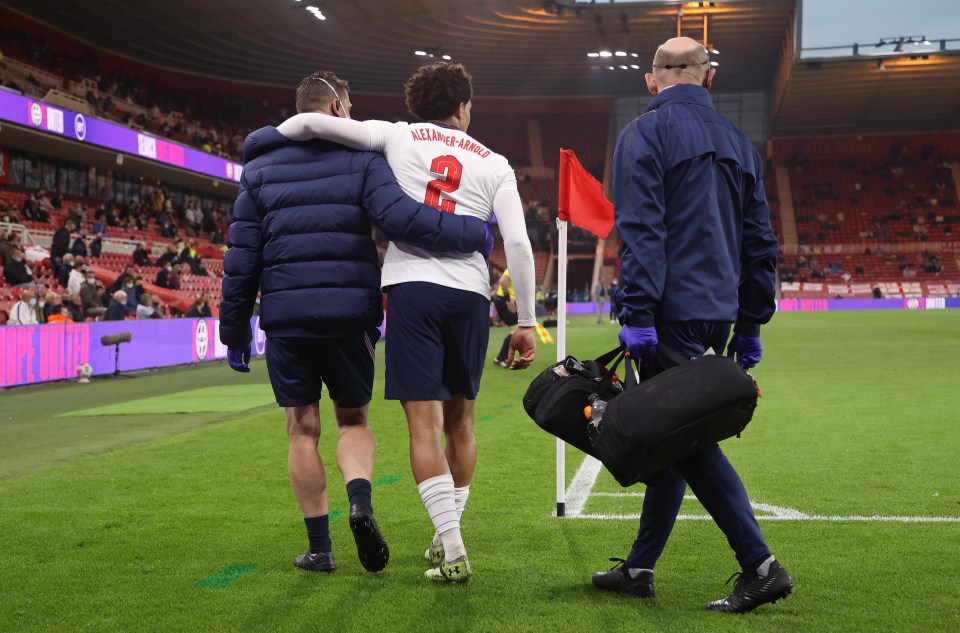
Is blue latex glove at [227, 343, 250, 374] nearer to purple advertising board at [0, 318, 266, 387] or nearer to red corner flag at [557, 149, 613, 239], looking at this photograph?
red corner flag at [557, 149, 613, 239]

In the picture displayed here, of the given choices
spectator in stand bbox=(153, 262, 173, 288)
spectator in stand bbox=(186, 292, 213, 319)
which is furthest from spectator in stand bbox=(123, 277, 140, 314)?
spectator in stand bbox=(153, 262, 173, 288)

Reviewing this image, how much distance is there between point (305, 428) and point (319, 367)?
0.88ft

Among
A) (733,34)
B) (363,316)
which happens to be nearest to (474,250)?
(363,316)

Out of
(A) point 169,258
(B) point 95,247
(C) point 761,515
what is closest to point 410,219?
(C) point 761,515

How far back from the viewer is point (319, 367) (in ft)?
12.7

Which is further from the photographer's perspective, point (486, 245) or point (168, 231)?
point (168, 231)

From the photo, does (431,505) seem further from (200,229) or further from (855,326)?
(200,229)

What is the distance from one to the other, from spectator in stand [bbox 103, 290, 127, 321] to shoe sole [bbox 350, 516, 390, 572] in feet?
45.6

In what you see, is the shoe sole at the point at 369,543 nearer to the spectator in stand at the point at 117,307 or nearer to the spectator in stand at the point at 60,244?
the spectator in stand at the point at 117,307

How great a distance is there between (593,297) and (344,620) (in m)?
46.0

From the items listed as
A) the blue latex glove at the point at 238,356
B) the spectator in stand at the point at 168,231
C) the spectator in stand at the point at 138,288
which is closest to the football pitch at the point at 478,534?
the blue latex glove at the point at 238,356

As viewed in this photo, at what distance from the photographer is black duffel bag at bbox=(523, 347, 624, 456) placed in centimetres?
332

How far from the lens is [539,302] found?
36.0 meters

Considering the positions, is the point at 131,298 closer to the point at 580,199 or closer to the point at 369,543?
the point at 580,199
